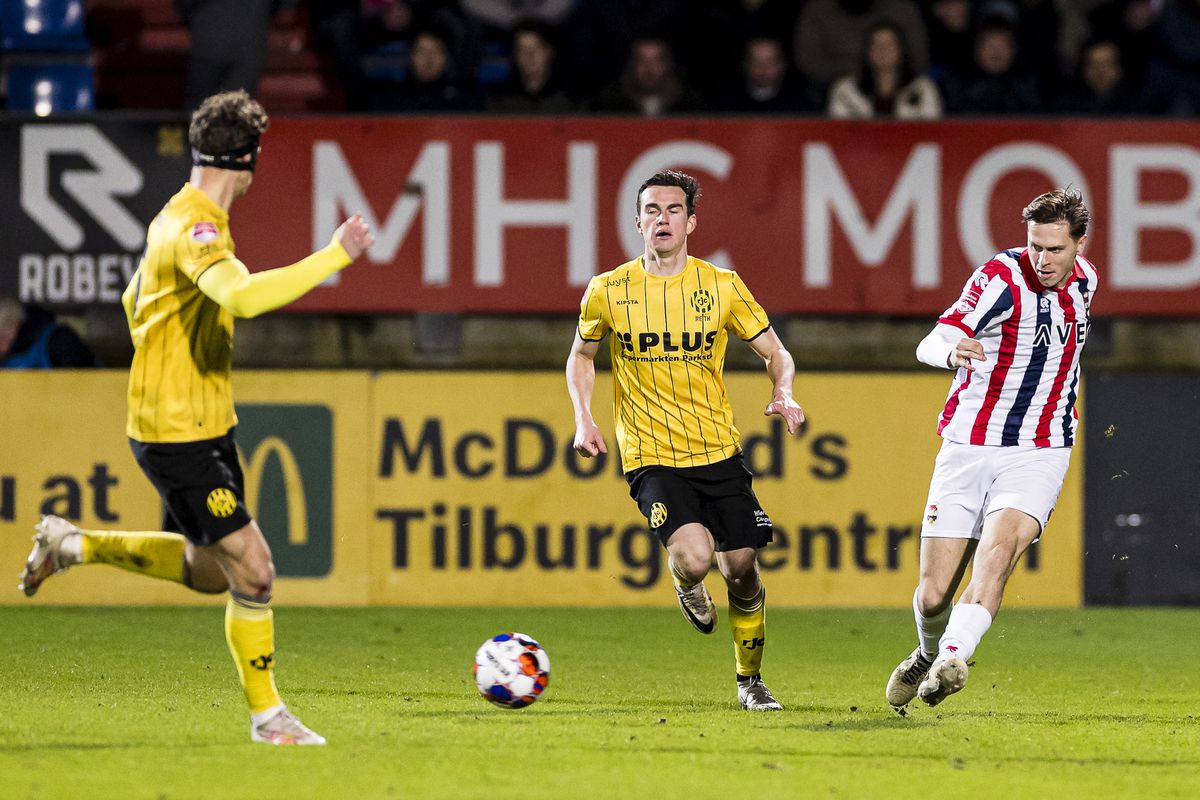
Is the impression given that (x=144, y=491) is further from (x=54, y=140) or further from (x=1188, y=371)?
(x=1188, y=371)

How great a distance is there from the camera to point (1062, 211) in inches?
271

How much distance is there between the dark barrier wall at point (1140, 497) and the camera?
1151 centimetres

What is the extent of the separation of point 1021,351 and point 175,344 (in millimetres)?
3090

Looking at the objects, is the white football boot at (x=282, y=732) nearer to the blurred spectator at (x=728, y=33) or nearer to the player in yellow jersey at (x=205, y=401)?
the player in yellow jersey at (x=205, y=401)

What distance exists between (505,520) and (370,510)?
0.80 m

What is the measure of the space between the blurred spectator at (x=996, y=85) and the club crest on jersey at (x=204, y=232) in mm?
7690

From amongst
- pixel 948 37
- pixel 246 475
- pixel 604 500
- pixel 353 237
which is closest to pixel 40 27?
pixel 246 475

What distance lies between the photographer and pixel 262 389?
11.4m

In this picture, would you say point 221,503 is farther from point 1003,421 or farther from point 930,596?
point 1003,421

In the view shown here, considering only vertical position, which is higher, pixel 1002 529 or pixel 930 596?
pixel 1002 529

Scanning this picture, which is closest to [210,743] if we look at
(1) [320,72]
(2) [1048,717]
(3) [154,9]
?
(2) [1048,717]

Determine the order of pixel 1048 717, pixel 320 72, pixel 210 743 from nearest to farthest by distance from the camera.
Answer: pixel 210 743 → pixel 1048 717 → pixel 320 72

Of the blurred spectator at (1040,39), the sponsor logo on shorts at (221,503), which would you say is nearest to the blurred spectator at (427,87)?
the blurred spectator at (1040,39)

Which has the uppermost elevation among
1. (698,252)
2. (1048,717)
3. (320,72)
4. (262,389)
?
(320,72)
